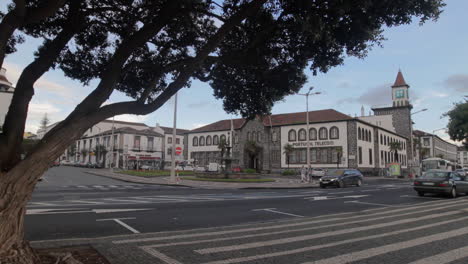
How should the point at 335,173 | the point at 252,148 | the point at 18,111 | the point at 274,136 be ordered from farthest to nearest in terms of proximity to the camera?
the point at 274,136
the point at 252,148
the point at 335,173
the point at 18,111

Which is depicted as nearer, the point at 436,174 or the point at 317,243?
the point at 317,243

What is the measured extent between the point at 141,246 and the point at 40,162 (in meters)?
2.62

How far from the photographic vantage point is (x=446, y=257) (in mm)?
5711

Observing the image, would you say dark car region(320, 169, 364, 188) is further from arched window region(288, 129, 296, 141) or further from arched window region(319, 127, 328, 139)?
arched window region(288, 129, 296, 141)

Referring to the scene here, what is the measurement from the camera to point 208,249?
20.2 feet

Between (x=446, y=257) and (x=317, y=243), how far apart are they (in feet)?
7.34

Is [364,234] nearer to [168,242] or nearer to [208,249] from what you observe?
[208,249]

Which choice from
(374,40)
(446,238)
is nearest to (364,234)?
(446,238)

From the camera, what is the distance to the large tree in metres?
4.48

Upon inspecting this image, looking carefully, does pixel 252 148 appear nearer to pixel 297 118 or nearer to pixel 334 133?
pixel 297 118

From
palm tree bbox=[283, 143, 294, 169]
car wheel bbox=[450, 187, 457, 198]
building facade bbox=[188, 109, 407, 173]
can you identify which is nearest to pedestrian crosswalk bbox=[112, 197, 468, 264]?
car wheel bbox=[450, 187, 457, 198]

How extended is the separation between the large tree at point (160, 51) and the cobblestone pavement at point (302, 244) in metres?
2.06

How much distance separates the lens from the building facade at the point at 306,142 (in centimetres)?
5019

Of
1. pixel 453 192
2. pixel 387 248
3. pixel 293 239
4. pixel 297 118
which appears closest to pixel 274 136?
pixel 297 118
